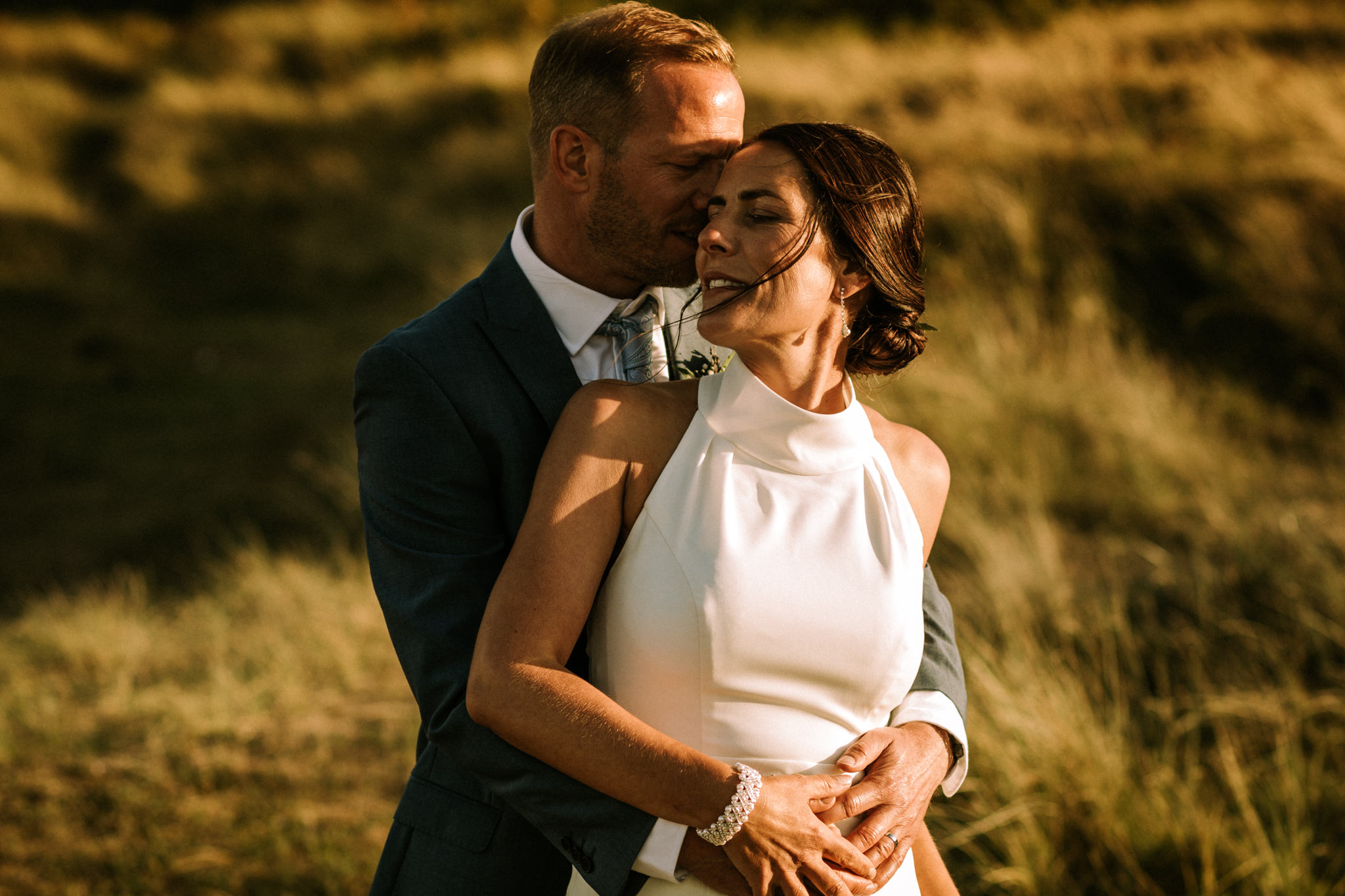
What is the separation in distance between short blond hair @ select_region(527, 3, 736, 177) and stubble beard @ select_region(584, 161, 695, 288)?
0.09m

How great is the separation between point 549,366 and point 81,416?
31.3 ft

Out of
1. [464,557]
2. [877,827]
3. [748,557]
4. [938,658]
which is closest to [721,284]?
[748,557]

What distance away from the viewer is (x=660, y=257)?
2238mm

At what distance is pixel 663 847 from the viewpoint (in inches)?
68.2

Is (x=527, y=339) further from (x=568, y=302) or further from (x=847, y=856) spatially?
(x=847, y=856)

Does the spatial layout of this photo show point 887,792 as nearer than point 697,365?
Yes

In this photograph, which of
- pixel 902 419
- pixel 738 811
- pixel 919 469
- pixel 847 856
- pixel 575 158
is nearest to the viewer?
pixel 738 811

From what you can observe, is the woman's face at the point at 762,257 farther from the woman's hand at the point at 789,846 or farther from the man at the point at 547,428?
the woman's hand at the point at 789,846

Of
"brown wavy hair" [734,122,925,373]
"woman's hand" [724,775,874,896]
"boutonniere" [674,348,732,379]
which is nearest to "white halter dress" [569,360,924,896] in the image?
"woman's hand" [724,775,874,896]

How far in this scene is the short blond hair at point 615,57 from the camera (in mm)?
2188

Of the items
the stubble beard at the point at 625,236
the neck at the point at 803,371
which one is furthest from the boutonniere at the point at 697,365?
the neck at the point at 803,371

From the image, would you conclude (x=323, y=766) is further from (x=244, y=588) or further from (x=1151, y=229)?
(x=1151, y=229)

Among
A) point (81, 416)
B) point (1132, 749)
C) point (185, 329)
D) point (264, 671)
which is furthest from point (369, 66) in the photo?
point (1132, 749)

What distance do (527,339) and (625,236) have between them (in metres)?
0.34
